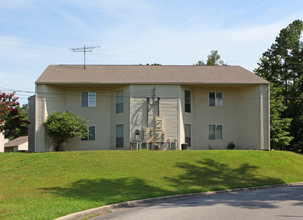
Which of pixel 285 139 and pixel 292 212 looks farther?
pixel 285 139

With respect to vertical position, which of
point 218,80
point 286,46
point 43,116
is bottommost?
point 43,116

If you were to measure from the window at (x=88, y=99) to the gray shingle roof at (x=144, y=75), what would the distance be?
1425 millimetres

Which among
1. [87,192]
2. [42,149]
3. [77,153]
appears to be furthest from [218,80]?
[87,192]

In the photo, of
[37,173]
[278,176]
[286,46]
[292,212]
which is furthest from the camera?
[286,46]

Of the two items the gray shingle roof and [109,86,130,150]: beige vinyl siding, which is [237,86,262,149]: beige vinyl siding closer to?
the gray shingle roof

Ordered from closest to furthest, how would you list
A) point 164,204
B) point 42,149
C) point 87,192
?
point 164,204 → point 87,192 → point 42,149

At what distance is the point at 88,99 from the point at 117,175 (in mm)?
12783

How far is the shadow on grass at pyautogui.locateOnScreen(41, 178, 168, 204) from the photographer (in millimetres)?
15719

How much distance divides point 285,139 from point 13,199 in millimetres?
31348

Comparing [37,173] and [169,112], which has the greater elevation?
[169,112]

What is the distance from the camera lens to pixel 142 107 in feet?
103

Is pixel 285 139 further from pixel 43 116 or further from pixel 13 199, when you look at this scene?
pixel 13 199

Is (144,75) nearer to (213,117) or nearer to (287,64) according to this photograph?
(213,117)

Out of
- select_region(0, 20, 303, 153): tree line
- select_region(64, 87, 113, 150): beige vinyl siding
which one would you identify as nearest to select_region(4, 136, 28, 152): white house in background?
select_region(0, 20, 303, 153): tree line
